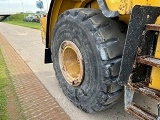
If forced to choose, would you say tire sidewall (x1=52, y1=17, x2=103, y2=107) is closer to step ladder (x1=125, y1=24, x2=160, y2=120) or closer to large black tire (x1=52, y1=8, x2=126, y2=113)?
large black tire (x1=52, y1=8, x2=126, y2=113)

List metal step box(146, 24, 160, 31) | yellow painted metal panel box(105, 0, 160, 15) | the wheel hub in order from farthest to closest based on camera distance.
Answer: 1. the wheel hub
2. yellow painted metal panel box(105, 0, 160, 15)
3. metal step box(146, 24, 160, 31)

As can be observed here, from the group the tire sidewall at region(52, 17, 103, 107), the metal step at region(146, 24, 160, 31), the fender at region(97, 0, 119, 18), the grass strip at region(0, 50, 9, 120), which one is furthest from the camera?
the grass strip at region(0, 50, 9, 120)

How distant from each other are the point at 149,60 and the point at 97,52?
67 centimetres

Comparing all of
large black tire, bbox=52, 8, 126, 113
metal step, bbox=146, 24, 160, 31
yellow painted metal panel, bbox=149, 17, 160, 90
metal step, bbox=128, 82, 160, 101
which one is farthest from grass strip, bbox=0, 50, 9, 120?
metal step, bbox=146, 24, 160, 31

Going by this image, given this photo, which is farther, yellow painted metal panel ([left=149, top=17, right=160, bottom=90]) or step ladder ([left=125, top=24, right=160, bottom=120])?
yellow painted metal panel ([left=149, top=17, right=160, bottom=90])

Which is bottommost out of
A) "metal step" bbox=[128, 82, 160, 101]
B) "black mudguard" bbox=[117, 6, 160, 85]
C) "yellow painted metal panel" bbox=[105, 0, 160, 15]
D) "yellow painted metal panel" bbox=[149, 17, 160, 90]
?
"metal step" bbox=[128, 82, 160, 101]

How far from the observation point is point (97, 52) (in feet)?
9.03

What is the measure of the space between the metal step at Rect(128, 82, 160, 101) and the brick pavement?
1.32 m

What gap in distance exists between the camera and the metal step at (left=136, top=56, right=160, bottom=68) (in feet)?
7.07

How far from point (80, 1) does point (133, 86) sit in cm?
177

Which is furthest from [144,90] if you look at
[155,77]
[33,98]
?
[33,98]

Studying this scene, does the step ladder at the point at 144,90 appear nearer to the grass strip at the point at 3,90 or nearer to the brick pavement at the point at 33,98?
the brick pavement at the point at 33,98

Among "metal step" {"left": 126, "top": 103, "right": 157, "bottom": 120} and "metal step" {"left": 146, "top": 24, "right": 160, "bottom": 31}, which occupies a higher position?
"metal step" {"left": 146, "top": 24, "right": 160, "bottom": 31}

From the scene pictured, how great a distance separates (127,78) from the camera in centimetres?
248
